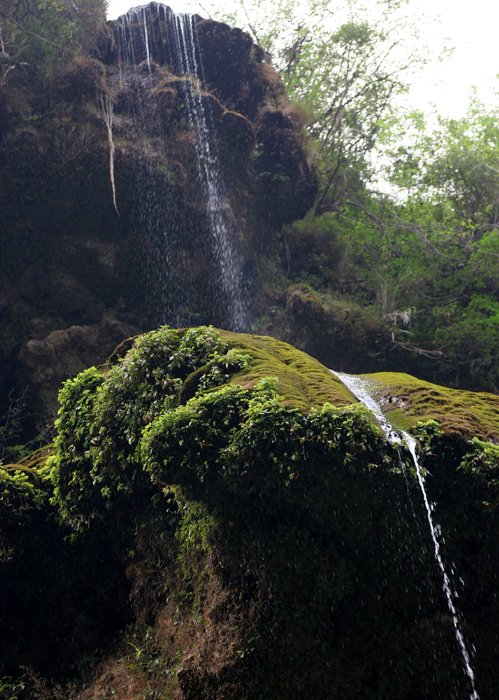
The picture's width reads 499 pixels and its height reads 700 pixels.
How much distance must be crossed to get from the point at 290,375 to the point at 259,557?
2310 mm

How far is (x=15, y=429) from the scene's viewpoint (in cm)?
1278

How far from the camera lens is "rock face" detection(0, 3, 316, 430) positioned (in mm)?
13820

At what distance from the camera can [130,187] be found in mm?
14430

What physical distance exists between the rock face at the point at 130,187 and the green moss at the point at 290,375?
246 inches

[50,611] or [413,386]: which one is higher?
[413,386]

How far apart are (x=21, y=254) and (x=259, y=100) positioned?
27.9ft

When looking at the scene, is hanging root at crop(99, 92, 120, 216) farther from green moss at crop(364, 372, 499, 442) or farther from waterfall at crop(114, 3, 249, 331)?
green moss at crop(364, 372, 499, 442)

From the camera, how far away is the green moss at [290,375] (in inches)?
240

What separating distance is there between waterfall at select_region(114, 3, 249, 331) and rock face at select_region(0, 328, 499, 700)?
8.83 metres

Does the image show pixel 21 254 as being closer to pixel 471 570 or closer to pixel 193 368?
pixel 193 368

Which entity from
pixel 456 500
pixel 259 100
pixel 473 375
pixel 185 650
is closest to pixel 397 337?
pixel 473 375

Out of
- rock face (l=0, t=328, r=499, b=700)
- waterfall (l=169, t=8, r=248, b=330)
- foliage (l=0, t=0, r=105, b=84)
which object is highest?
foliage (l=0, t=0, r=105, b=84)

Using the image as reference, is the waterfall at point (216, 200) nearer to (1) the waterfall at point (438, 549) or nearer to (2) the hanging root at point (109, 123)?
(2) the hanging root at point (109, 123)

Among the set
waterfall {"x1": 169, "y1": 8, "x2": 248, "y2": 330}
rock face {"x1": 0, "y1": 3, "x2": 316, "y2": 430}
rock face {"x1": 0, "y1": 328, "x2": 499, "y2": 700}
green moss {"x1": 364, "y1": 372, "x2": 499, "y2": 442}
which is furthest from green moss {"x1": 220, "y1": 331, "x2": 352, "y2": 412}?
waterfall {"x1": 169, "y1": 8, "x2": 248, "y2": 330}
